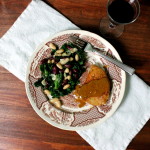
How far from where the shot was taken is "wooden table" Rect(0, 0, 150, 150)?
39.4 inches

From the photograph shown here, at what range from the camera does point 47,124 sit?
1.00 meters

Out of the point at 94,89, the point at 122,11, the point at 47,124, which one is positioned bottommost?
the point at 47,124

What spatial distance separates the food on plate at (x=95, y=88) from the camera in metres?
0.95

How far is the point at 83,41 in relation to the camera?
3.21 ft

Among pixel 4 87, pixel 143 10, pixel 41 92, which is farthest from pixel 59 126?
pixel 143 10

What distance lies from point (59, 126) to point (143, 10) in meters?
0.59

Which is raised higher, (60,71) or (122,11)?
(122,11)

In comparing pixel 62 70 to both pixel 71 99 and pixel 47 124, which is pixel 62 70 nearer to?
pixel 71 99

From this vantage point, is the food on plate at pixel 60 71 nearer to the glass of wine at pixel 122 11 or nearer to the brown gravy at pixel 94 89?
the brown gravy at pixel 94 89

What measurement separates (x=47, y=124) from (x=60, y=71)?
224 millimetres

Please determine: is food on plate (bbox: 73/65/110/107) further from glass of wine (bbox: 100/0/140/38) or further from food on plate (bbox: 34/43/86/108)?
glass of wine (bbox: 100/0/140/38)

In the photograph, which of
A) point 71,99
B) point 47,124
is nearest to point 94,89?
point 71,99

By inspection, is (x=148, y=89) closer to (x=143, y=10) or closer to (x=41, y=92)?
(x=143, y=10)

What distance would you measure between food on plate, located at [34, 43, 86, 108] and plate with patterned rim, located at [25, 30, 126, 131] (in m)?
0.02
